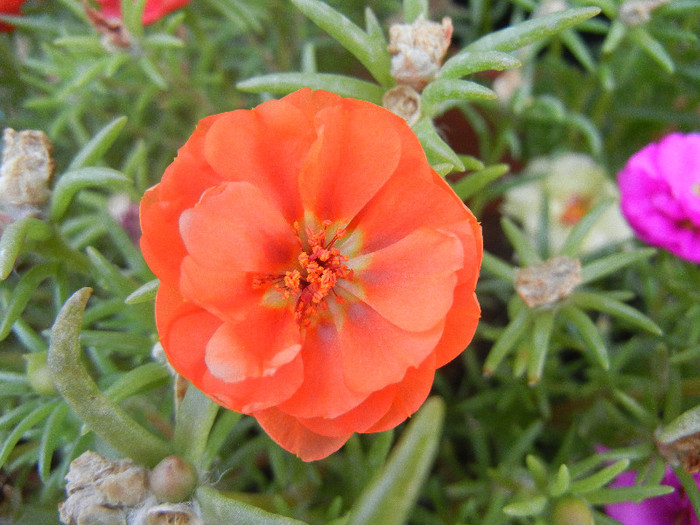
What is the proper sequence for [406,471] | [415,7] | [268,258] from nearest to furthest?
[406,471] < [268,258] < [415,7]

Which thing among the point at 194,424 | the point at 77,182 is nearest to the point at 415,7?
the point at 77,182

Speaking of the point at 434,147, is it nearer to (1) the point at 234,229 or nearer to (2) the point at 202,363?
(1) the point at 234,229

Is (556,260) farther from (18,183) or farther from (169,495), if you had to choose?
(18,183)

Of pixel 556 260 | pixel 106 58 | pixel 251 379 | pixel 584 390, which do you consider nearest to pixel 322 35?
pixel 106 58

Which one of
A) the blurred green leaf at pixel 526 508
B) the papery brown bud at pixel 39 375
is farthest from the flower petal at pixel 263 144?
the blurred green leaf at pixel 526 508

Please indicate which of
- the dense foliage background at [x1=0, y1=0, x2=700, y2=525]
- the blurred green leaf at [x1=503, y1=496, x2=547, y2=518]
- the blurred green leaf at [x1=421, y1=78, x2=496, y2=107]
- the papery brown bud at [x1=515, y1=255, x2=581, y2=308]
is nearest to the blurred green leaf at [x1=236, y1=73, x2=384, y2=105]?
the dense foliage background at [x1=0, y1=0, x2=700, y2=525]

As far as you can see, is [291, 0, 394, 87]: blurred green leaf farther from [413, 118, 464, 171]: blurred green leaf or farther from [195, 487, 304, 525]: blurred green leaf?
[195, 487, 304, 525]: blurred green leaf
